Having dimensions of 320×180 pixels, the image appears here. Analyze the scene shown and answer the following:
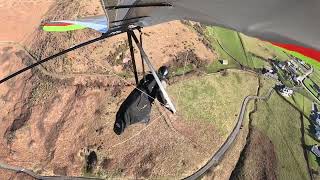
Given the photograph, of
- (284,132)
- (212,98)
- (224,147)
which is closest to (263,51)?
(284,132)

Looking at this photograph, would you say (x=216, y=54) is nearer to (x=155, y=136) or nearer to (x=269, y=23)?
(x=155, y=136)

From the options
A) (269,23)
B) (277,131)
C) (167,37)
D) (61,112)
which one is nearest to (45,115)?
(61,112)

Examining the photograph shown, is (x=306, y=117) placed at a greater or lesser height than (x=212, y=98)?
lesser

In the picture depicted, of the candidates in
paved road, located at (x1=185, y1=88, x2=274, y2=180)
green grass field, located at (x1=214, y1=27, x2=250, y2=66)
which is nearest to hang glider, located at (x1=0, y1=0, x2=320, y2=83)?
paved road, located at (x1=185, y1=88, x2=274, y2=180)

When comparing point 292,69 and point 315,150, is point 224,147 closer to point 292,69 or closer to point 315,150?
point 315,150

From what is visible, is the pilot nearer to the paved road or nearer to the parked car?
the paved road
